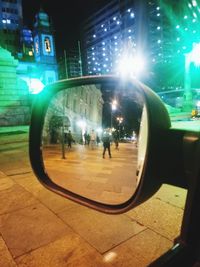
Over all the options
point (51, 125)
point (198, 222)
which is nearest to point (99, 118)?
point (198, 222)

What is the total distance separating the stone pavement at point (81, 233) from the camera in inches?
91.7

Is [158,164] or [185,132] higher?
[185,132]

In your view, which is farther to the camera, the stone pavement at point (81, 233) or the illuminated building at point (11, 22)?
the illuminated building at point (11, 22)

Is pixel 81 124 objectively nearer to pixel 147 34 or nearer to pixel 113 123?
pixel 113 123

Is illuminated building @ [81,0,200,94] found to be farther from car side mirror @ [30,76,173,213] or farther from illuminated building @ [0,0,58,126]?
car side mirror @ [30,76,173,213]

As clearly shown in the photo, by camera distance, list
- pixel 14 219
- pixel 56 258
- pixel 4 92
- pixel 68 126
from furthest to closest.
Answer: pixel 4 92 < pixel 14 219 < pixel 56 258 < pixel 68 126

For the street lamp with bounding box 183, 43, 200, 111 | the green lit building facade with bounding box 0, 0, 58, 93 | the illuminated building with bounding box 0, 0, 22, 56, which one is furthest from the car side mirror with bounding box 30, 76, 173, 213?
the illuminated building with bounding box 0, 0, 22, 56

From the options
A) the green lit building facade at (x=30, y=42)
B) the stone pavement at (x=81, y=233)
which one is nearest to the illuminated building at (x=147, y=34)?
the green lit building facade at (x=30, y=42)

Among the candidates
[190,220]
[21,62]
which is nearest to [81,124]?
[190,220]

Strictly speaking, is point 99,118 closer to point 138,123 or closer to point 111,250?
point 138,123

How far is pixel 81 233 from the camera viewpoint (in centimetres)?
284

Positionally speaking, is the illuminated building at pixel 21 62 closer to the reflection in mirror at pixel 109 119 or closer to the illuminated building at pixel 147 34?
the illuminated building at pixel 147 34

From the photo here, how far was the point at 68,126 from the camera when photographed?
2160mm

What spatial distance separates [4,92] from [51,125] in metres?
22.5
